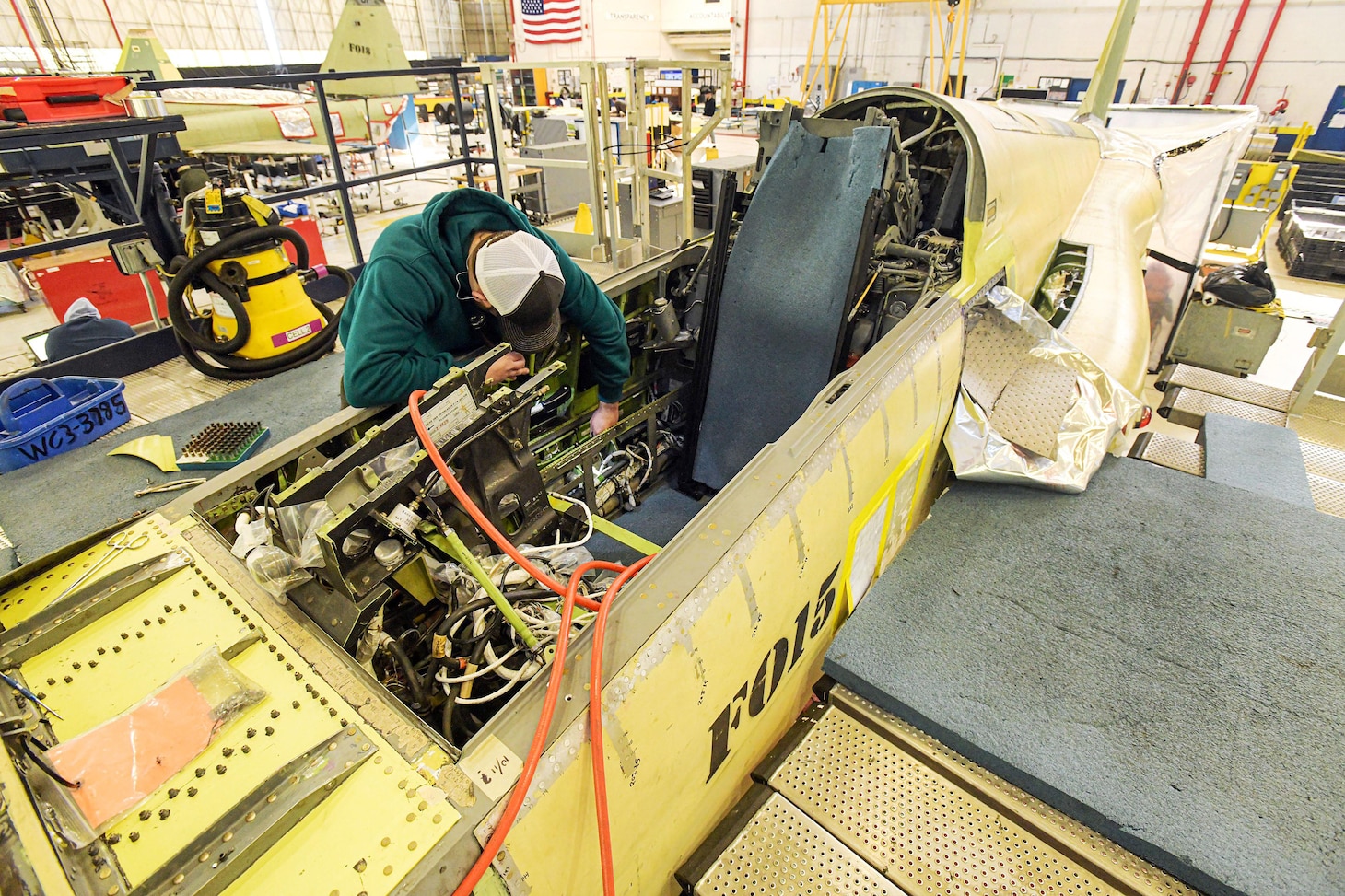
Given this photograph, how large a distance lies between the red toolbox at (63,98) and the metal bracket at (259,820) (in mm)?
3924

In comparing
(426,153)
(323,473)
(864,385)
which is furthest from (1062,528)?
(426,153)

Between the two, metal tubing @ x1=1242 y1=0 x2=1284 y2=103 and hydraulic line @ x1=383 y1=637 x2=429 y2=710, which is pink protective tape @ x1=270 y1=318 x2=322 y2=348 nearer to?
hydraulic line @ x1=383 y1=637 x2=429 y2=710

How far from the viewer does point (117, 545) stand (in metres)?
1.42

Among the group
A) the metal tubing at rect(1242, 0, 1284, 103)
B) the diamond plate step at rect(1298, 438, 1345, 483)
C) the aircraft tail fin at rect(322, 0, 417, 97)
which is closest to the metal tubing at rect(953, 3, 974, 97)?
the metal tubing at rect(1242, 0, 1284, 103)

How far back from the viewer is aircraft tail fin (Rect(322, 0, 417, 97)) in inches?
294

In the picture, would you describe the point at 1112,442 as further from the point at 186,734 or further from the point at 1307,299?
the point at 1307,299

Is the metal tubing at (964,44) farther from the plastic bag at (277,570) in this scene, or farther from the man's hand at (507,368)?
the plastic bag at (277,570)

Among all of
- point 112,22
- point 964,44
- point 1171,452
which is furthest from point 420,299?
point 112,22

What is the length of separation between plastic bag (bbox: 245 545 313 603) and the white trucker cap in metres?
0.81

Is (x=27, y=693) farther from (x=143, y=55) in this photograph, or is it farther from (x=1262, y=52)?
(x=1262, y=52)

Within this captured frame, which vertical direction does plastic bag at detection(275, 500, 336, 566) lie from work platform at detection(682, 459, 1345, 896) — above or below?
above

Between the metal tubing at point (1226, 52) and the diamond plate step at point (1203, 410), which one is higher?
the metal tubing at point (1226, 52)

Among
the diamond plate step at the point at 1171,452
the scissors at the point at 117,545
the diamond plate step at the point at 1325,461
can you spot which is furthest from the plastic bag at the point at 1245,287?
the scissors at the point at 117,545

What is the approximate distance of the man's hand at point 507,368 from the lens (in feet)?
5.52
